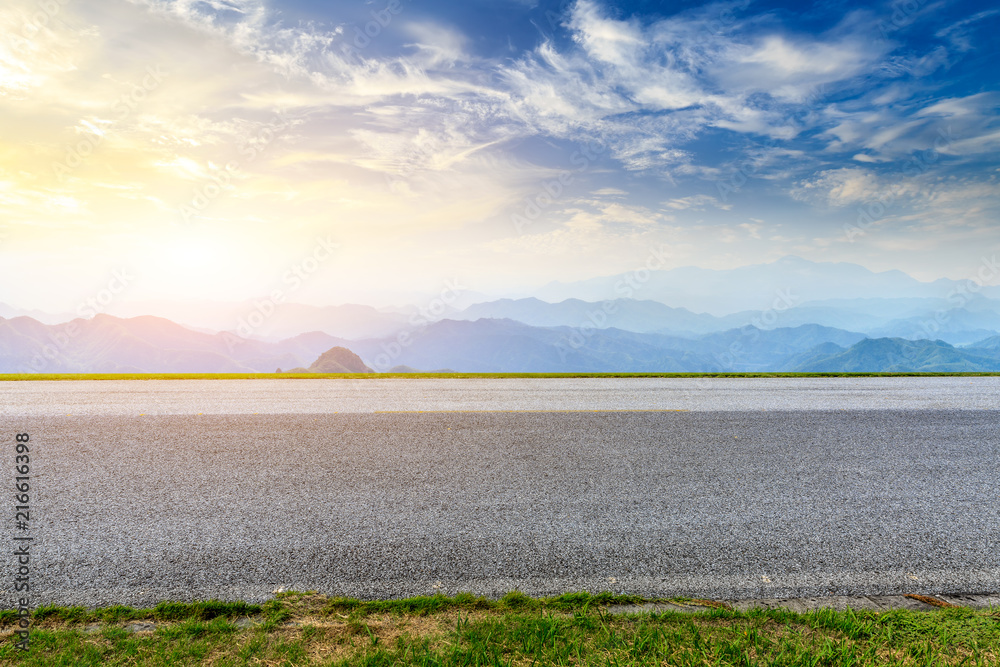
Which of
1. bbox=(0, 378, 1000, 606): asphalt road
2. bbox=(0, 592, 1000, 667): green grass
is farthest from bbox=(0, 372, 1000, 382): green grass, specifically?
bbox=(0, 592, 1000, 667): green grass

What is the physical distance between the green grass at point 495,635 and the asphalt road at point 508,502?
0.26 meters

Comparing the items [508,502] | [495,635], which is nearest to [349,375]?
[508,502]

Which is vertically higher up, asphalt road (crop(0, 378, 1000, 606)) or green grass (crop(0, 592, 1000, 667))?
asphalt road (crop(0, 378, 1000, 606))

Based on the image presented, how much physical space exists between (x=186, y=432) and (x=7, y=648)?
605 centimetres

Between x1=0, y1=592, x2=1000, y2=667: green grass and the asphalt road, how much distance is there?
26cm

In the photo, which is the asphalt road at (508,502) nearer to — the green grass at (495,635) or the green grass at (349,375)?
the green grass at (495,635)

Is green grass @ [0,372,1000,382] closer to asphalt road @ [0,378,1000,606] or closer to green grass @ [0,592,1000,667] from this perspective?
asphalt road @ [0,378,1000,606]

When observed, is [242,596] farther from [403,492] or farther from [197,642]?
[403,492]

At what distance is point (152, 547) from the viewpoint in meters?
4.13

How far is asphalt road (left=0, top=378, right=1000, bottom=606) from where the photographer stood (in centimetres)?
368

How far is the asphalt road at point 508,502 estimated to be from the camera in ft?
12.1

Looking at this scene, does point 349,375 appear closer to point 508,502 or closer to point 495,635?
point 508,502

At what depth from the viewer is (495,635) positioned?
2.88 metres

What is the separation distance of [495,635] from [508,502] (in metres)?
2.24
